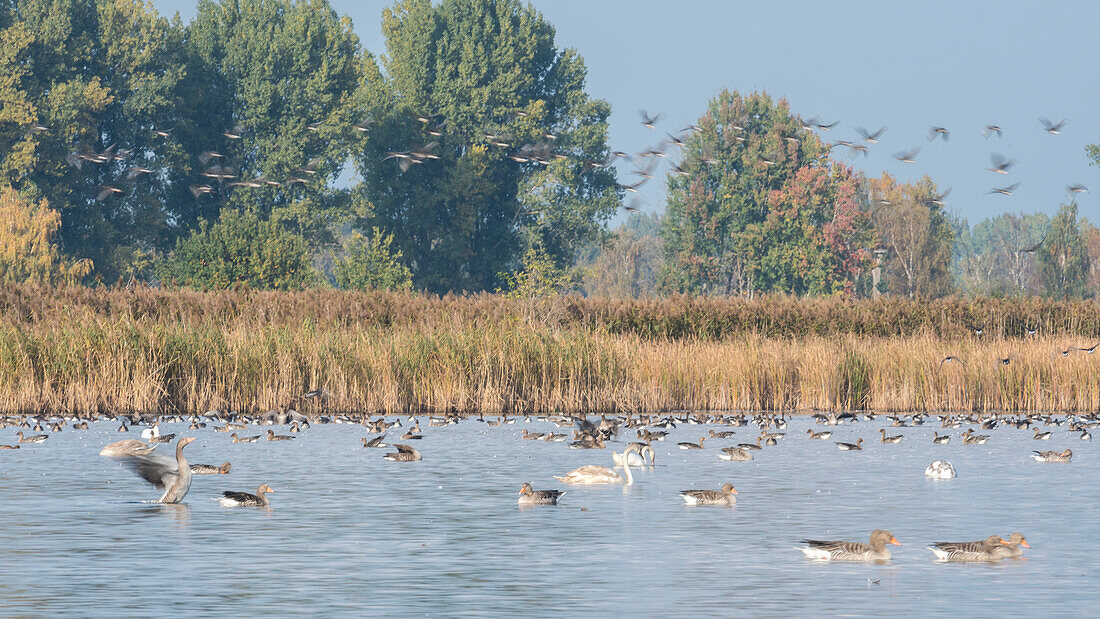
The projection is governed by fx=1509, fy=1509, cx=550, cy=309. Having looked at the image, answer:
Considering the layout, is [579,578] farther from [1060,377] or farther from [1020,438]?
[1060,377]

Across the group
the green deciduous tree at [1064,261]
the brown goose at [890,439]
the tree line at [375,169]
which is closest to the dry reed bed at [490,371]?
the brown goose at [890,439]

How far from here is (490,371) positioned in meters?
30.9

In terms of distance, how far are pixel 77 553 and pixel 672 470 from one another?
9883 mm

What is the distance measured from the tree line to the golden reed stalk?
35389 mm

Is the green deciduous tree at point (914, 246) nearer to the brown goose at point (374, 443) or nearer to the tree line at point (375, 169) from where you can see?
the tree line at point (375, 169)

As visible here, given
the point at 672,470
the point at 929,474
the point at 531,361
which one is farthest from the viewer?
the point at 531,361

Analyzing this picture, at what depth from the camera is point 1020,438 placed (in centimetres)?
2562

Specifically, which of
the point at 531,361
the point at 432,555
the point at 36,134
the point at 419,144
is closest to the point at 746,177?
the point at 419,144

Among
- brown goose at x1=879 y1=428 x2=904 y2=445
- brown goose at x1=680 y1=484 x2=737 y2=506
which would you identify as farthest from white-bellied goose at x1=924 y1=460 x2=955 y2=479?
brown goose at x1=879 y1=428 x2=904 y2=445

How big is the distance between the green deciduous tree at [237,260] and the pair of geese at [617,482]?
45245 millimetres

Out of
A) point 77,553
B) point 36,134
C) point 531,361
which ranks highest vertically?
point 36,134

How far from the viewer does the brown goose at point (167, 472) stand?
16422mm

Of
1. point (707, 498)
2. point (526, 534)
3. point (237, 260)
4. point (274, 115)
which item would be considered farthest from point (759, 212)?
point (526, 534)

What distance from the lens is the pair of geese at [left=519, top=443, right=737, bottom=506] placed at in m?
16.5
